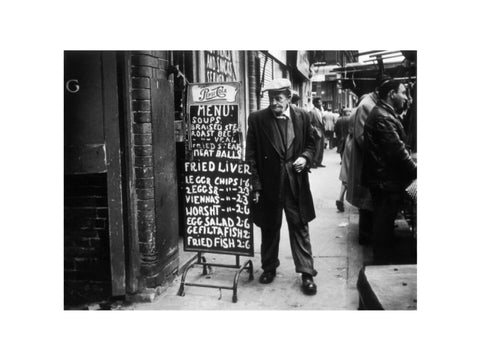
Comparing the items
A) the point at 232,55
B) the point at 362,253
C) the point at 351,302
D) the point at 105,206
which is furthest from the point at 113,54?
the point at 232,55

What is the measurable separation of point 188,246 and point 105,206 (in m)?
0.81

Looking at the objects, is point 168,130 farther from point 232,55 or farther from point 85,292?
point 232,55

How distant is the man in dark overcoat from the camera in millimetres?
3961

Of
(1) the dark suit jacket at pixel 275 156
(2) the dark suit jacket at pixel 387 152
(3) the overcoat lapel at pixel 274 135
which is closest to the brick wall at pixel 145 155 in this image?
(1) the dark suit jacket at pixel 275 156

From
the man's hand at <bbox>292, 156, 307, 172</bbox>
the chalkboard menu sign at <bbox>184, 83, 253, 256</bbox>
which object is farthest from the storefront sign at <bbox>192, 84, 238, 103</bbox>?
the man's hand at <bbox>292, 156, 307, 172</bbox>

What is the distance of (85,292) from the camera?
3936 millimetres

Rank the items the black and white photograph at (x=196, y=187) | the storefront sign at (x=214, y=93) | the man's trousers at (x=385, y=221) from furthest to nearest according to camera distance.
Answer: the man's trousers at (x=385, y=221) → the storefront sign at (x=214, y=93) → the black and white photograph at (x=196, y=187)

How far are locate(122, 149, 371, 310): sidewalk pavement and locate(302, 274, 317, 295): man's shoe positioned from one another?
0.05 meters

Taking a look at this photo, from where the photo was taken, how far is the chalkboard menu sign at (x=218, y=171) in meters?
3.97

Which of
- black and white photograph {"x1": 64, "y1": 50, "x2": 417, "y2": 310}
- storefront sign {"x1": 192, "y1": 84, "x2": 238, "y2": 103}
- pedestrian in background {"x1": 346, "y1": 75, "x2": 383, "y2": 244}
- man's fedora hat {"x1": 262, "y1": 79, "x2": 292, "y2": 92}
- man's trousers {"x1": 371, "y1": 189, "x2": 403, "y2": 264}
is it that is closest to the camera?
black and white photograph {"x1": 64, "y1": 50, "x2": 417, "y2": 310}

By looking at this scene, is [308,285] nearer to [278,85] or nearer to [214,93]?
[278,85]

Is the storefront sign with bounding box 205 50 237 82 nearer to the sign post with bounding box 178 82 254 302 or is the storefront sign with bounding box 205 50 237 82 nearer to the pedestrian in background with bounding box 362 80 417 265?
the sign post with bounding box 178 82 254 302

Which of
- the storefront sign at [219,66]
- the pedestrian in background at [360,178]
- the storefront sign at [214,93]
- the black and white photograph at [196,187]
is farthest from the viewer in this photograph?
the storefront sign at [219,66]

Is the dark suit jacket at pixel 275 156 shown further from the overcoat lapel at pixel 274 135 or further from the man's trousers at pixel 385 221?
the man's trousers at pixel 385 221
